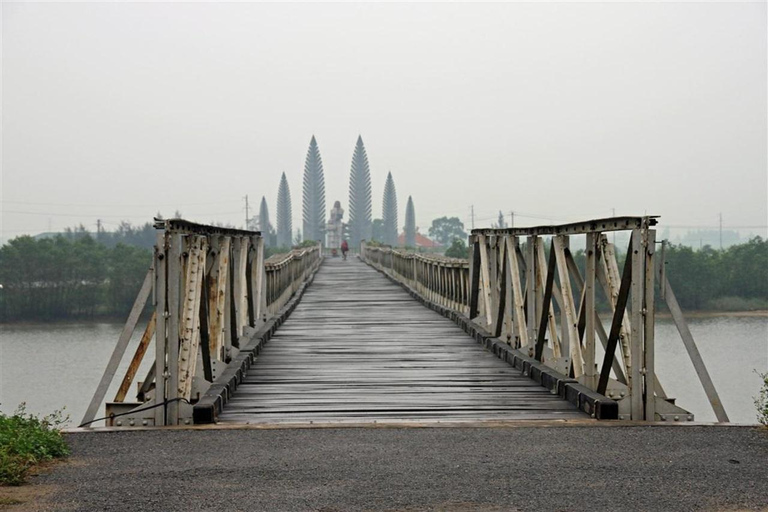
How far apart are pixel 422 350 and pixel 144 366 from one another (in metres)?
67.1

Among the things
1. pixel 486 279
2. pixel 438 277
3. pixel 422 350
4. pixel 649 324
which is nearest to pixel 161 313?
pixel 649 324

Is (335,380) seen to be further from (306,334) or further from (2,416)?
(306,334)

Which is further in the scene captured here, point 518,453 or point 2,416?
point 2,416

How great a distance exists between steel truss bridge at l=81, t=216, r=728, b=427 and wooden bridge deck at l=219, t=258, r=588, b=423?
21 millimetres

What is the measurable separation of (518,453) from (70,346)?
3376 inches

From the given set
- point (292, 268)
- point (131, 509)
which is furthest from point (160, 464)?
point (292, 268)

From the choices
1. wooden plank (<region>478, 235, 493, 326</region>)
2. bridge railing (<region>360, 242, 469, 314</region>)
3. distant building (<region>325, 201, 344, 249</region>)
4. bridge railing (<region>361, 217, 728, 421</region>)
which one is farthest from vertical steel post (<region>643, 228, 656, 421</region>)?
distant building (<region>325, 201, 344, 249</region>)

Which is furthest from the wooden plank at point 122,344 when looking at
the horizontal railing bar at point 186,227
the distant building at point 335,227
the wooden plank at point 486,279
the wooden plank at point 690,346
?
the distant building at point 335,227

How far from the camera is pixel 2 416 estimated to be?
23.4 ft

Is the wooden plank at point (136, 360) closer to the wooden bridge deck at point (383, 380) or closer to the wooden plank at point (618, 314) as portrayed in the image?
the wooden bridge deck at point (383, 380)

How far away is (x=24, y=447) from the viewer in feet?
20.0

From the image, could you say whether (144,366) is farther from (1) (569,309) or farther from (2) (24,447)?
(2) (24,447)

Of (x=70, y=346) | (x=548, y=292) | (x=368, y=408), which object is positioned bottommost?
(x=70, y=346)

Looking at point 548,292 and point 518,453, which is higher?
point 548,292
